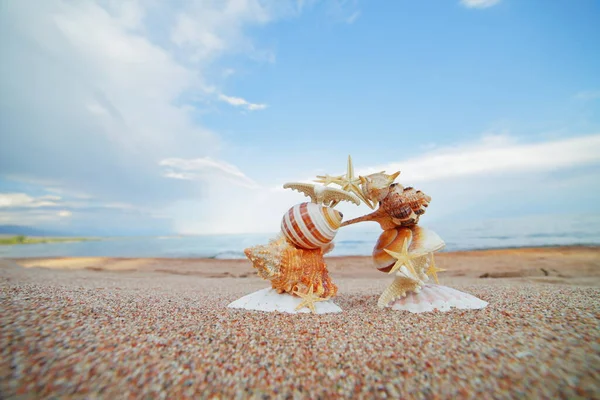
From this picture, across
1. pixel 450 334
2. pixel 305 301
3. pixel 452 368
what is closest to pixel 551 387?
pixel 452 368

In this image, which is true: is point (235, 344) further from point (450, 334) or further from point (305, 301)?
point (450, 334)

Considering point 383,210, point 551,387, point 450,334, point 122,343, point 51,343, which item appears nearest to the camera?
point 551,387

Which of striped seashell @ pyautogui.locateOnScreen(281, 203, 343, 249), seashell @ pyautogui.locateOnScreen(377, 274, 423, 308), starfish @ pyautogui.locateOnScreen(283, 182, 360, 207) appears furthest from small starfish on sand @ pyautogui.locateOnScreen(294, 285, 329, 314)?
starfish @ pyautogui.locateOnScreen(283, 182, 360, 207)

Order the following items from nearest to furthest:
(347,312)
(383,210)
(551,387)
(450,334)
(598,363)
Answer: (551,387), (598,363), (450,334), (347,312), (383,210)

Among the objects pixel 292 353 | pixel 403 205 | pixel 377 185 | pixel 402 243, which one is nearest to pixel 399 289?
pixel 402 243

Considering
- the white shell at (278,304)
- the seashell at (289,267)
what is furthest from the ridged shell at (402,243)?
the white shell at (278,304)

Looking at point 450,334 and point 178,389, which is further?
point 450,334

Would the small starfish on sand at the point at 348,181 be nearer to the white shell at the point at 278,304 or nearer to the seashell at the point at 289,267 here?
the seashell at the point at 289,267
